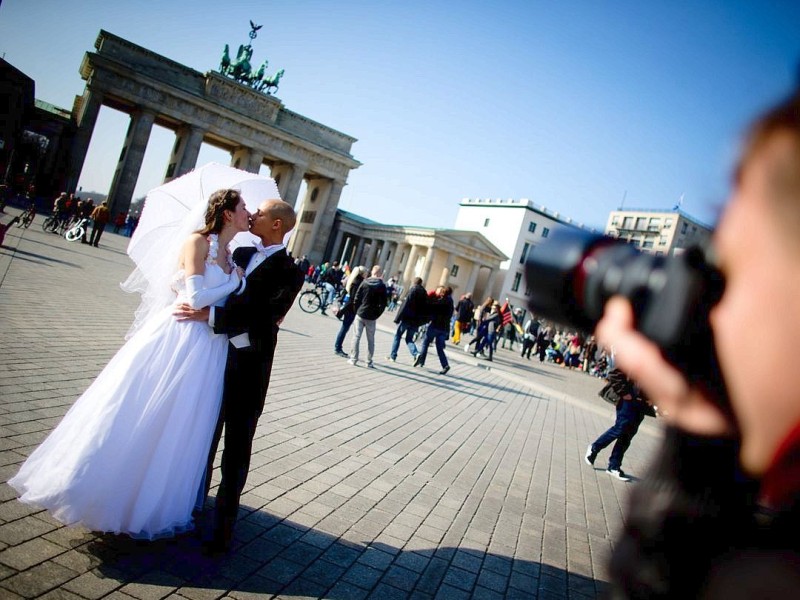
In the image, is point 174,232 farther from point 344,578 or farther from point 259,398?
point 344,578

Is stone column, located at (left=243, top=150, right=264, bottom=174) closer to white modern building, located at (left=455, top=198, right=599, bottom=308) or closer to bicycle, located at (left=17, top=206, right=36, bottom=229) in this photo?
bicycle, located at (left=17, top=206, right=36, bottom=229)

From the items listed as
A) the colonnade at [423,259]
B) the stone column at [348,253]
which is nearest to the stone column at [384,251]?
the colonnade at [423,259]

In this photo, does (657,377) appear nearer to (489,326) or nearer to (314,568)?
(314,568)

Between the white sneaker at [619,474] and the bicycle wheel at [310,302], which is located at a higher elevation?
the bicycle wheel at [310,302]

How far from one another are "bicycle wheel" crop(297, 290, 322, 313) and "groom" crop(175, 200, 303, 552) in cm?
1686

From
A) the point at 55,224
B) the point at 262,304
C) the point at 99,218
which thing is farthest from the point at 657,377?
the point at 55,224

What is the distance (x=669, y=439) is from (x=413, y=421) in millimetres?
6584

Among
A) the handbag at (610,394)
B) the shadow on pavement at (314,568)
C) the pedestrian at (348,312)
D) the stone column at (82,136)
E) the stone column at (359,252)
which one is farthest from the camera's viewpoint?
the stone column at (359,252)

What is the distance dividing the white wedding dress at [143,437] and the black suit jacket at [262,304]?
0.14 metres

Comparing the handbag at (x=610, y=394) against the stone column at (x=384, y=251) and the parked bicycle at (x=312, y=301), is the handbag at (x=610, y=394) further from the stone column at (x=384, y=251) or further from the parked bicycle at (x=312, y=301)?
the stone column at (x=384, y=251)

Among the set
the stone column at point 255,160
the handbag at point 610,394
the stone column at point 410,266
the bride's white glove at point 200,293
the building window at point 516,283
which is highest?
the stone column at point 255,160

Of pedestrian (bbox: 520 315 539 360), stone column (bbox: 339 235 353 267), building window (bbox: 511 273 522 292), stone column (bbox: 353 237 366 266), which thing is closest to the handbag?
pedestrian (bbox: 520 315 539 360)

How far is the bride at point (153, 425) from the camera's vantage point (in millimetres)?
2549

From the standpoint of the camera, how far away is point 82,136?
1631 inches
